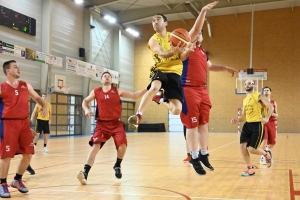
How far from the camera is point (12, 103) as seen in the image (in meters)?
5.51

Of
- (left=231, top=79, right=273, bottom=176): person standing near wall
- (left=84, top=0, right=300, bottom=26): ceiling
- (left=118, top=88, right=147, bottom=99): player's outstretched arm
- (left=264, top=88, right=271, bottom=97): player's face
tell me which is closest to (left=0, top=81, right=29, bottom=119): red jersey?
(left=118, top=88, right=147, bottom=99): player's outstretched arm

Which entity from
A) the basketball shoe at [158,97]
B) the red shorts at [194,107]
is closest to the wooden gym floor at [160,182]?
the red shorts at [194,107]

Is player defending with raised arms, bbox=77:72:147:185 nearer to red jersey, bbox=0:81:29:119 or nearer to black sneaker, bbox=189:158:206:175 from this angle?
red jersey, bbox=0:81:29:119

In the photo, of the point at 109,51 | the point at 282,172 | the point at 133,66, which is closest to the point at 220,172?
the point at 282,172

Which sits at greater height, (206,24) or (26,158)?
(206,24)

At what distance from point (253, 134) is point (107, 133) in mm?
3007

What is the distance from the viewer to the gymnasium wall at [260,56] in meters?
27.5

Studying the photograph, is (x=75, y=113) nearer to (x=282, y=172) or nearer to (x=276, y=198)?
(x=282, y=172)

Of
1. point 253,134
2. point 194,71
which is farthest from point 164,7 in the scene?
point 194,71

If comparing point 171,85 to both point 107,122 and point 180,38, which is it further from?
point 107,122

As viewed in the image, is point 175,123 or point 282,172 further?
point 175,123

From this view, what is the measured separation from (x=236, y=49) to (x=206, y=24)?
317cm

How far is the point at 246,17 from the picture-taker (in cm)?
2853

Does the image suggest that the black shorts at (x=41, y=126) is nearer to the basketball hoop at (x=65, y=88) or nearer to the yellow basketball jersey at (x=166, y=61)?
the yellow basketball jersey at (x=166, y=61)
